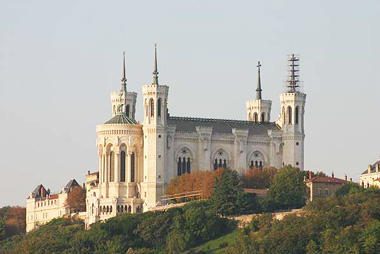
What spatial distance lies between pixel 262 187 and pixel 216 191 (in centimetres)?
736

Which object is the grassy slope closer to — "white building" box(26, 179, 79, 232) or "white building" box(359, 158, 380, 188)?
"white building" box(359, 158, 380, 188)

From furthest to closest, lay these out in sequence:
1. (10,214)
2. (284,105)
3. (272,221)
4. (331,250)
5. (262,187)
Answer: (10,214)
(284,105)
(262,187)
(272,221)
(331,250)

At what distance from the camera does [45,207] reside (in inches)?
6644

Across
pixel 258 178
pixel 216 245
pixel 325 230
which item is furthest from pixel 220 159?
pixel 325 230

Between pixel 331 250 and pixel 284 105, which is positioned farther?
pixel 284 105

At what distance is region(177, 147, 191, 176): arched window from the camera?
501 feet

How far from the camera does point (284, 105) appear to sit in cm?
15750

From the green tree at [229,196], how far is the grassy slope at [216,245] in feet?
12.4

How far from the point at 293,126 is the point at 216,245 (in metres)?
25.0

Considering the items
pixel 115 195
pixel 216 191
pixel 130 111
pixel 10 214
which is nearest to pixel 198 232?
pixel 216 191

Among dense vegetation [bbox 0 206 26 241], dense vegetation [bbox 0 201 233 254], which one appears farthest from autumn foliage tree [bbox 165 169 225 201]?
dense vegetation [bbox 0 206 26 241]

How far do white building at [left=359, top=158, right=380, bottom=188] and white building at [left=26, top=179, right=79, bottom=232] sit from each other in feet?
97.8

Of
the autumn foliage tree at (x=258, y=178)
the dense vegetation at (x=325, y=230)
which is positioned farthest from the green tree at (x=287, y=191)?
the dense vegetation at (x=325, y=230)

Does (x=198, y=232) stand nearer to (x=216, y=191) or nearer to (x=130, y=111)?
(x=216, y=191)
